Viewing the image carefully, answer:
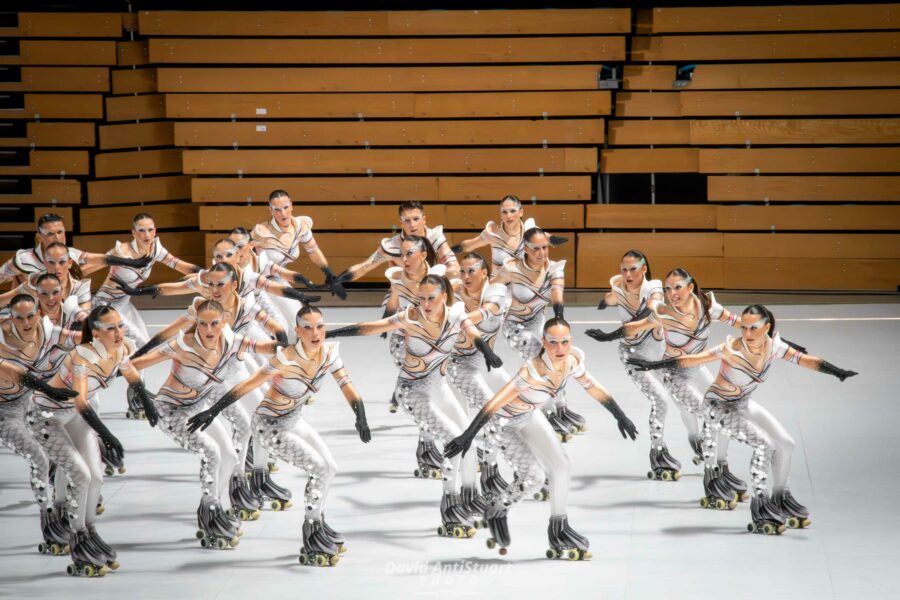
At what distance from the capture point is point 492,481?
340 inches

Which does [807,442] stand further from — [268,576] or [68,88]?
[68,88]

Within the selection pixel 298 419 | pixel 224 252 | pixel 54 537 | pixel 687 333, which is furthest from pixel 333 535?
pixel 224 252

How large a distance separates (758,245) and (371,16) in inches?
230

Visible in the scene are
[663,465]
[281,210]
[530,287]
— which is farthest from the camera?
[281,210]

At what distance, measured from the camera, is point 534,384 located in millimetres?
7320

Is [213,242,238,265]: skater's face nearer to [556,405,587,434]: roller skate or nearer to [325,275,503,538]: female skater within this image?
[325,275,503,538]: female skater

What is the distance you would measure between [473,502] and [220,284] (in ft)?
7.39

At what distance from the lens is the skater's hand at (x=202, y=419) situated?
7398 mm

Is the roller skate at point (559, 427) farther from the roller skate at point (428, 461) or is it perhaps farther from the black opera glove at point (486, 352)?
the black opera glove at point (486, 352)

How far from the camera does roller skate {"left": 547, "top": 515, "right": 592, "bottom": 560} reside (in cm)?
743

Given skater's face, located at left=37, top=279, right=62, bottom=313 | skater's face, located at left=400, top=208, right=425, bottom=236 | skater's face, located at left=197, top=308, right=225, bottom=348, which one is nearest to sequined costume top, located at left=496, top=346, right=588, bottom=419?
skater's face, located at left=197, top=308, right=225, bottom=348

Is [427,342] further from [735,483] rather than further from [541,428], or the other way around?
[735,483]

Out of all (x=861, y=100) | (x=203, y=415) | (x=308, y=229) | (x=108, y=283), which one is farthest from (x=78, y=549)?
(x=861, y=100)

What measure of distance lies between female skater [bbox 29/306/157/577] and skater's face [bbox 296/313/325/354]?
100cm
